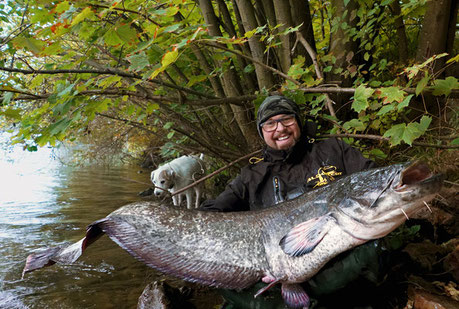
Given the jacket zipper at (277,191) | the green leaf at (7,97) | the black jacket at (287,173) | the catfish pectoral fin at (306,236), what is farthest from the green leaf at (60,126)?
the catfish pectoral fin at (306,236)

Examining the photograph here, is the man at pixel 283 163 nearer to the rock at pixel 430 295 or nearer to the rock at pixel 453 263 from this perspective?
the rock at pixel 430 295

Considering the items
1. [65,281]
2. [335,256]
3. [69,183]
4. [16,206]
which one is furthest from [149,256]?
[69,183]

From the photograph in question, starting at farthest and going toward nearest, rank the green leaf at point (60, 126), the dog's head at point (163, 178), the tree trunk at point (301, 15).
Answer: the dog's head at point (163, 178) → the tree trunk at point (301, 15) → the green leaf at point (60, 126)

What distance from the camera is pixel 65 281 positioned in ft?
12.1

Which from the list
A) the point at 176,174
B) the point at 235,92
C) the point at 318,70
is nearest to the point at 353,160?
the point at 318,70

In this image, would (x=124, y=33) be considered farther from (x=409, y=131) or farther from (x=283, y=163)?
(x=409, y=131)

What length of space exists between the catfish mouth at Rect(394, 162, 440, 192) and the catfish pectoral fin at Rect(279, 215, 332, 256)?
1.52ft

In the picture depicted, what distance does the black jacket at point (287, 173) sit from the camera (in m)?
2.72

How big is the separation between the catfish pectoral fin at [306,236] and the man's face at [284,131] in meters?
1.14

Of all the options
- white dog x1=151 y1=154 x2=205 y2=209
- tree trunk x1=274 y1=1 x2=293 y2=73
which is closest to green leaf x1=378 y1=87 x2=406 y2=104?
tree trunk x1=274 y1=1 x2=293 y2=73

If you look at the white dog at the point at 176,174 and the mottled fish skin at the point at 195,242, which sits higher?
the white dog at the point at 176,174

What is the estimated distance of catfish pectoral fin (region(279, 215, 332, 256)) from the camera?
6.01 feet

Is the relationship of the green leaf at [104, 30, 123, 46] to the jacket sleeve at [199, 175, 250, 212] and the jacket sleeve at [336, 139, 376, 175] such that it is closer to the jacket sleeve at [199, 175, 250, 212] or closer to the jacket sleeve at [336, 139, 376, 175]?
the jacket sleeve at [199, 175, 250, 212]

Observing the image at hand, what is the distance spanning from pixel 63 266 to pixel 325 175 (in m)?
3.69
